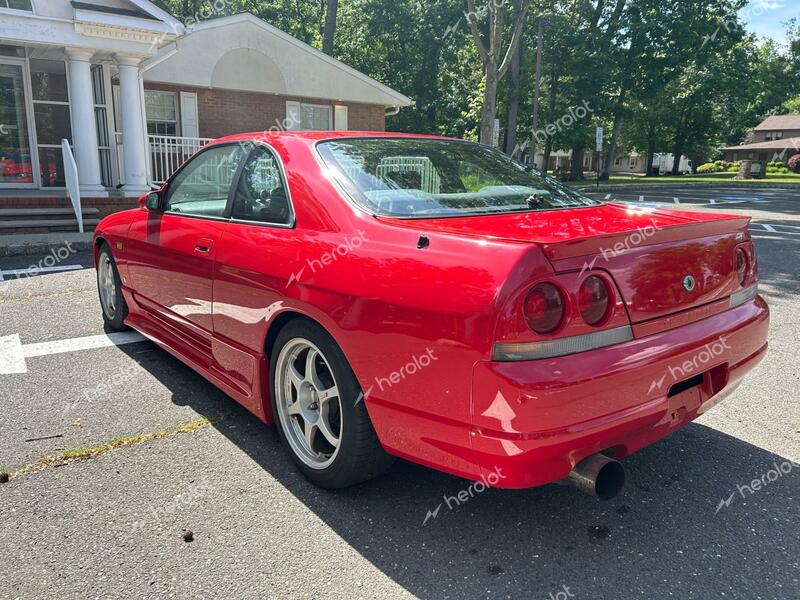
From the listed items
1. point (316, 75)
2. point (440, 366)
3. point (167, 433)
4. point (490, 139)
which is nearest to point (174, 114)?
point (316, 75)

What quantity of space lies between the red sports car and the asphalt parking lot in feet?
0.95

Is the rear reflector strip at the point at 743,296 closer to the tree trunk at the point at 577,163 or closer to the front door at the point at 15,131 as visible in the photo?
the front door at the point at 15,131

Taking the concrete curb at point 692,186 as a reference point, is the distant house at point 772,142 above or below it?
above

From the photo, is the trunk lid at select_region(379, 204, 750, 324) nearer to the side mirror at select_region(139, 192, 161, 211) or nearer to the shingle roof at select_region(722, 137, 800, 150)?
the side mirror at select_region(139, 192, 161, 211)

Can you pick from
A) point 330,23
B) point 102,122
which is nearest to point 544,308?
point 102,122

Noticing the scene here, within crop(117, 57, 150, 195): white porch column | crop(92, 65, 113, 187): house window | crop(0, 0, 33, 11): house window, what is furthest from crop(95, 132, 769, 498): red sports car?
crop(92, 65, 113, 187): house window

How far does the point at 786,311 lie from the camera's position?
19.8 feet

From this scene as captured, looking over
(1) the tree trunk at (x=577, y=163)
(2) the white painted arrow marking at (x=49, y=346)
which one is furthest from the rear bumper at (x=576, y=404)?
(1) the tree trunk at (x=577, y=163)

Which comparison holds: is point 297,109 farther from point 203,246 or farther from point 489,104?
point 203,246

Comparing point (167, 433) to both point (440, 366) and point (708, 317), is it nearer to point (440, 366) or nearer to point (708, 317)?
point (440, 366)

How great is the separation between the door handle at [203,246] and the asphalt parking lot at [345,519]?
96 cm

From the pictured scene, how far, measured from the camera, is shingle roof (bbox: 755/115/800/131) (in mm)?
69625

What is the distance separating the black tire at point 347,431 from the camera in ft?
8.23

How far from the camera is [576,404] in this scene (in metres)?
2.05
